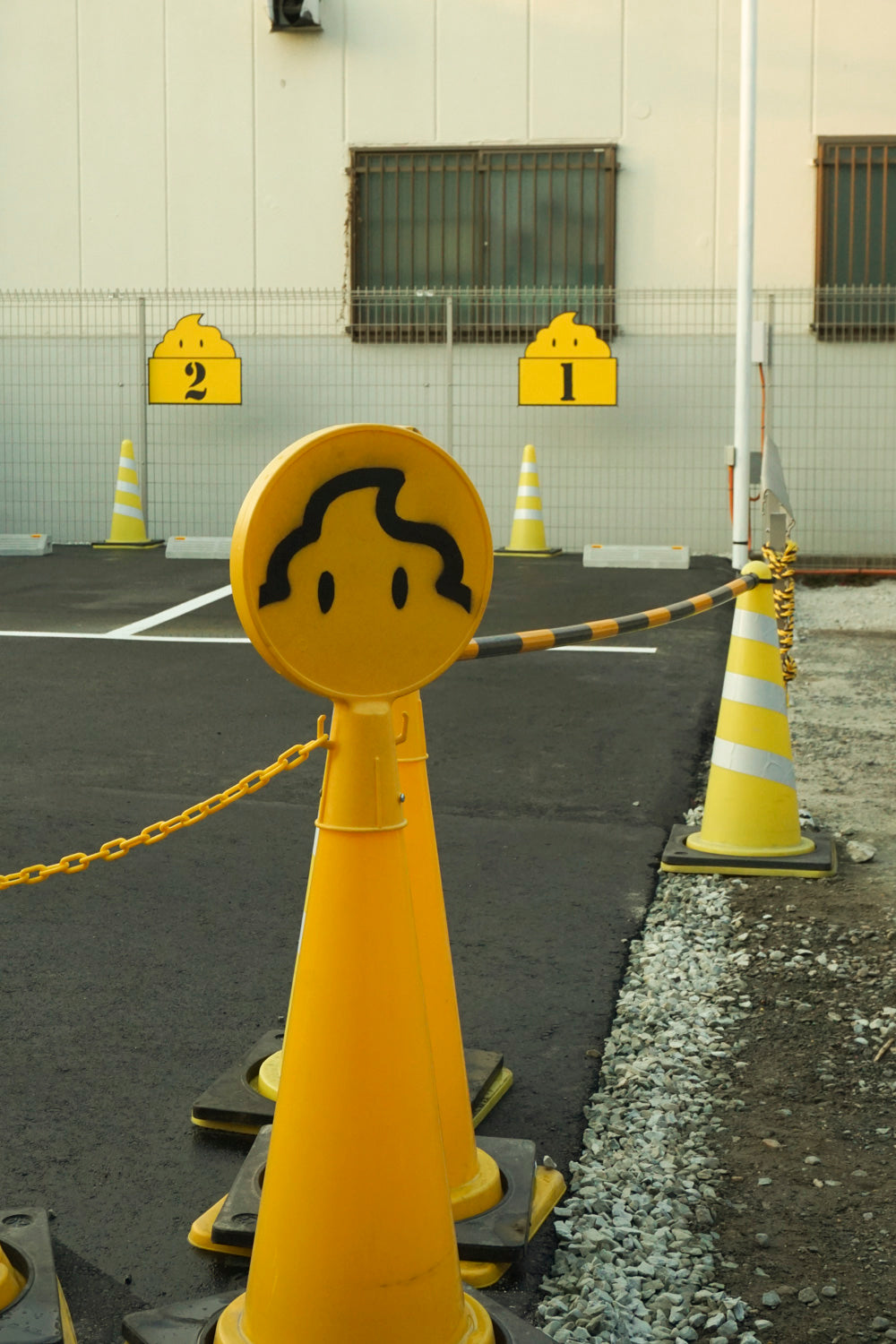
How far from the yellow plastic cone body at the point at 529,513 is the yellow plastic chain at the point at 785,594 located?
6.48 metres

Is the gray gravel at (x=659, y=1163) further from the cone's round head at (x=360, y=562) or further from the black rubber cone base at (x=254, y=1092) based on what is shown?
the cone's round head at (x=360, y=562)

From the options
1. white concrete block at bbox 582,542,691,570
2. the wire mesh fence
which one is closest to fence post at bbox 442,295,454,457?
the wire mesh fence

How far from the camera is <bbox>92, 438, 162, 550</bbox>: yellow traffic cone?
1456 cm

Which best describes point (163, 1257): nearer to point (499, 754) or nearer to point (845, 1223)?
point (845, 1223)

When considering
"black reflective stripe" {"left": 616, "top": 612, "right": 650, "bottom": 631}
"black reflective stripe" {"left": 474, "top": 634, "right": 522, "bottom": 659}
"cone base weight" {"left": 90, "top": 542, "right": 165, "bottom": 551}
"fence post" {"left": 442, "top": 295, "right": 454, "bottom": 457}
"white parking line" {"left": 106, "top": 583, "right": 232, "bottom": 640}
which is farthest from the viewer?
"cone base weight" {"left": 90, "top": 542, "right": 165, "bottom": 551}

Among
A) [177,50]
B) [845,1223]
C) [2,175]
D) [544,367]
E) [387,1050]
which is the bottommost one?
[845,1223]

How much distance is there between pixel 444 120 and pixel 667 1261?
13.5m

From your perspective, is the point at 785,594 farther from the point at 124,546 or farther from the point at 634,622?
the point at 124,546

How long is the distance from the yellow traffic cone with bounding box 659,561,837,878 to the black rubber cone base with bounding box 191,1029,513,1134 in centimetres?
171

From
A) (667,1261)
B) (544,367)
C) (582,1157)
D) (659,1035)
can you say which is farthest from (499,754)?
(544,367)

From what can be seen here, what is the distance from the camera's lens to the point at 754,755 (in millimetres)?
4789

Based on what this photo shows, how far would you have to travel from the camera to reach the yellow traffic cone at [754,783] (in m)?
4.64

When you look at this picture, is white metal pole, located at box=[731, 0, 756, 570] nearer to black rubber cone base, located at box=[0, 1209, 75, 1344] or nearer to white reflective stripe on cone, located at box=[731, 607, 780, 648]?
white reflective stripe on cone, located at box=[731, 607, 780, 648]

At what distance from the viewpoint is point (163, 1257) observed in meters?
2.46
